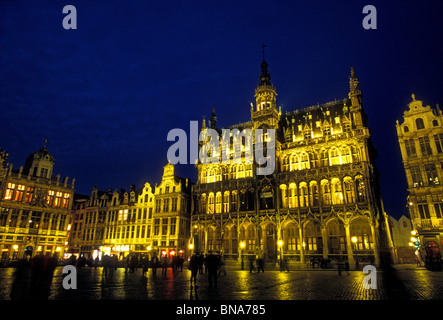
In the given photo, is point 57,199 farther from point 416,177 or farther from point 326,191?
point 416,177

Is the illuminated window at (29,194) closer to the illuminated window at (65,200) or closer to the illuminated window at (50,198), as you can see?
the illuminated window at (50,198)

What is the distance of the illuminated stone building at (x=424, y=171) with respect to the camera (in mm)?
35562

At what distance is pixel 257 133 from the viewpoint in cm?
4850

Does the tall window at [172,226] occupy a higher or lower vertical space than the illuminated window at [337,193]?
lower

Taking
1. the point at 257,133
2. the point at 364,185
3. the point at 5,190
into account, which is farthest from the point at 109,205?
the point at 364,185

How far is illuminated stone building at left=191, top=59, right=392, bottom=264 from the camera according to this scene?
122 ft

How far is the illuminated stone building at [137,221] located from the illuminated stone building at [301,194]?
Answer: 4897 millimetres

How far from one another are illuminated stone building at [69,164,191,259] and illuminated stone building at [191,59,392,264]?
4897 millimetres

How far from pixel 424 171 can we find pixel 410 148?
3.78m

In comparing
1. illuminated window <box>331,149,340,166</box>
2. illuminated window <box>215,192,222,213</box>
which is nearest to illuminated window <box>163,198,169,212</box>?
illuminated window <box>215,192,222,213</box>

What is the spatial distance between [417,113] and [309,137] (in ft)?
49.5

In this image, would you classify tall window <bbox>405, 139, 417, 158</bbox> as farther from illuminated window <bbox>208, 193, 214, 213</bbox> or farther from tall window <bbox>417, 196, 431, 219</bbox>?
illuminated window <bbox>208, 193, 214, 213</bbox>

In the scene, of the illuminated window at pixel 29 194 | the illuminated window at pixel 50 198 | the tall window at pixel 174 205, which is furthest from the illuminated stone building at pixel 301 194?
the illuminated window at pixel 29 194
